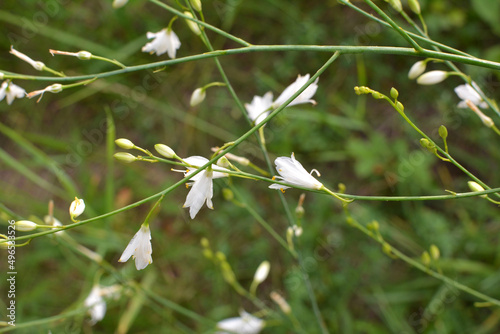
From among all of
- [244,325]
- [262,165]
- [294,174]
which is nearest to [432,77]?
[294,174]

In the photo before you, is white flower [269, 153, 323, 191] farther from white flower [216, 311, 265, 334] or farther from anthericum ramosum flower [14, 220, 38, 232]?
white flower [216, 311, 265, 334]

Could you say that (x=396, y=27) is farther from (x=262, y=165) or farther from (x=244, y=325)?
(x=262, y=165)

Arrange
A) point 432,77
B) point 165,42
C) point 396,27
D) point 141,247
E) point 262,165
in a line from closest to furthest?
point 396,27 → point 141,247 → point 432,77 → point 165,42 → point 262,165

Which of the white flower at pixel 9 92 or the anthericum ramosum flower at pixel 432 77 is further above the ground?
the anthericum ramosum flower at pixel 432 77

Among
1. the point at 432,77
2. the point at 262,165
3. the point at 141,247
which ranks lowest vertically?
the point at 262,165

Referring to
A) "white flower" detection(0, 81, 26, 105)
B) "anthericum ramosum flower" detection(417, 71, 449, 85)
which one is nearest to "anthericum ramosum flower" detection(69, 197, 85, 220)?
"white flower" detection(0, 81, 26, 105)

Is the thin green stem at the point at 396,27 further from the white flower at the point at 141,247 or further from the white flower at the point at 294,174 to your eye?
the white flower at the point at 141,247

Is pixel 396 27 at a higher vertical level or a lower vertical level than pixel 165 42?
higher

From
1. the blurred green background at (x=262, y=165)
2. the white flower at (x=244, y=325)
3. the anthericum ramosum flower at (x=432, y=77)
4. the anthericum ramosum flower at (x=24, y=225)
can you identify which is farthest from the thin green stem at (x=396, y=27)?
the white flower at (x=244, y=325)

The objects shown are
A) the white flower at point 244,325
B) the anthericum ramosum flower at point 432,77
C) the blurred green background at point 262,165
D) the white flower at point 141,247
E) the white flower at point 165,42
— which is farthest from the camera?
the blurred green background at point 262,165

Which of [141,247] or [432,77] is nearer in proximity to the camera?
[141,247]
